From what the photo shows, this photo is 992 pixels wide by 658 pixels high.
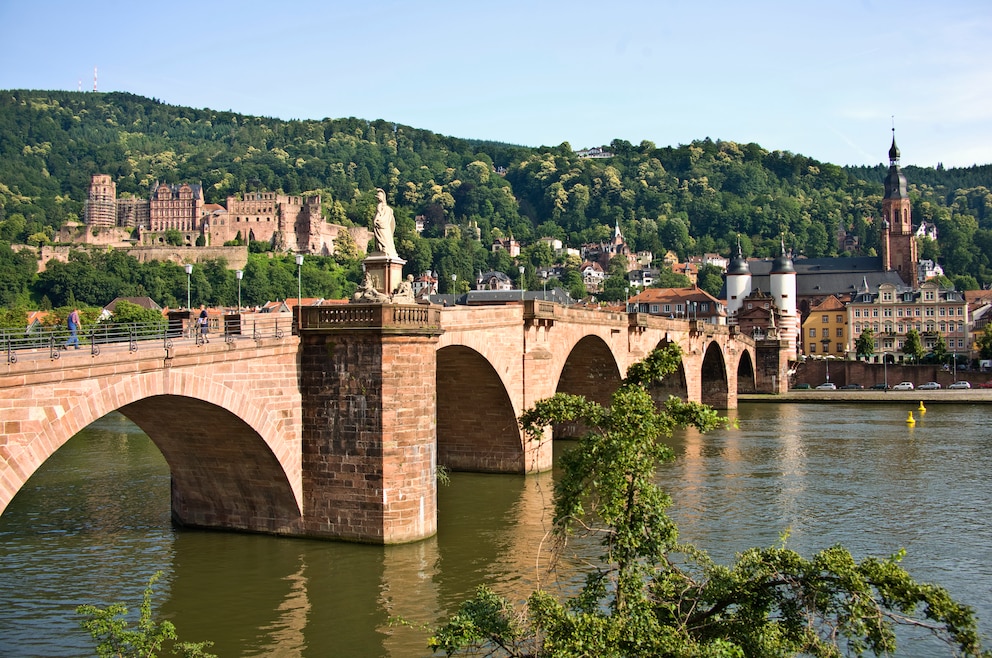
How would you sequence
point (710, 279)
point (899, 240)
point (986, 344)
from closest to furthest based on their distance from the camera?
1. point (986, 344)
2. point (899, 240)
3. point (710, 279)

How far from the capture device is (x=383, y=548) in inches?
913


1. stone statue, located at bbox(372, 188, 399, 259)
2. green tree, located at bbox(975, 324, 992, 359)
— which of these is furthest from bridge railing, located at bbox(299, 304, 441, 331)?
green tree, located at bbox(975, 324, 992, 359)

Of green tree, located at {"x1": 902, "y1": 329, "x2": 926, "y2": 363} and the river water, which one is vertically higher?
green tree, located at {"x1": 902, "y1": 329, "x2": 926, "y2": 363}

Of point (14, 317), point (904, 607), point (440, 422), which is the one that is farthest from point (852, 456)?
point (14, 317)

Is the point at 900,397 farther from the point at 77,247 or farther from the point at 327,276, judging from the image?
the point at 77,247

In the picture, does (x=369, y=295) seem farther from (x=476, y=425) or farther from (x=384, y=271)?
(x=476, y=425)

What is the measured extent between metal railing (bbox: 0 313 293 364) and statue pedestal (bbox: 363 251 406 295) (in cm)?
249

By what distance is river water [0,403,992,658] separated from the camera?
19094 millimetres

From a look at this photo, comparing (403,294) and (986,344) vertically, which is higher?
(403,294)

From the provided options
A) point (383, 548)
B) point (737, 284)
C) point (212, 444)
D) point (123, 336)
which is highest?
point (737, 284)

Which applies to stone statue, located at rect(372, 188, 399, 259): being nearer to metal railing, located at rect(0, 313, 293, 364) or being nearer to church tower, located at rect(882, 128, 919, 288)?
metal railing, located at rect(0, 313, 293, 364)

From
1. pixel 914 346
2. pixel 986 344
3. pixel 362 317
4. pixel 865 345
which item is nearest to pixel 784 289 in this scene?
pixel 865 345

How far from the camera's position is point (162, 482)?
3444cm

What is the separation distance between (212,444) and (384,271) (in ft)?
19.6
